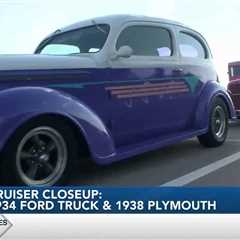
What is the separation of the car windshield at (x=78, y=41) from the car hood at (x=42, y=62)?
42 centimetres

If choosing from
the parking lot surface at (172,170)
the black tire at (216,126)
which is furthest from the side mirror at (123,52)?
the black tire at (216,126)

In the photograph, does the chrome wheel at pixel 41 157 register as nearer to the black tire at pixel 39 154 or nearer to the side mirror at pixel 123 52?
the black tire at pixel 39 154

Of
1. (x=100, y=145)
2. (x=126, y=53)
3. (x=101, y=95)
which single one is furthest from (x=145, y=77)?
(x=100, y=145)

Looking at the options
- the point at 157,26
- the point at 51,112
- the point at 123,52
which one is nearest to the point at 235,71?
the point at 157,26

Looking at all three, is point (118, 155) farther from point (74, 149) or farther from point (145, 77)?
point (145, 77)

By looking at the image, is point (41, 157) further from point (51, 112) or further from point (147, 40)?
point (147, 40)

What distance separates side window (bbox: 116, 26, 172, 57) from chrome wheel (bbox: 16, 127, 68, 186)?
Result: 1.44m

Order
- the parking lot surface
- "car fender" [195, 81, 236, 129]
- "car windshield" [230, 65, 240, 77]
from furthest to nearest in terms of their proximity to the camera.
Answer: "car windshield" [230, 65, 240, 77] < "car fender" [195, 81, 236, 129] < the parking lot surface

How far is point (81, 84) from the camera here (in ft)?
15.5

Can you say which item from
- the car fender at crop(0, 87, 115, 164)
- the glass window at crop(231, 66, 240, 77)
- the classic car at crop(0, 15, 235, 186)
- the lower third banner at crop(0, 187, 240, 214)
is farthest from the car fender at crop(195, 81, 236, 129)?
the lower third banner at crop(0, 187, 240, 214)

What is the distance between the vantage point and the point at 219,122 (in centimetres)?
709

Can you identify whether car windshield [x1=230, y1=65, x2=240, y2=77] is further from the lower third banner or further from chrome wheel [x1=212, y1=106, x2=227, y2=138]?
the lower third banner

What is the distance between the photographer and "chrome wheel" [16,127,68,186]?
14.0ft

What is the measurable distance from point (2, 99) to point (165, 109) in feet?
7.22
